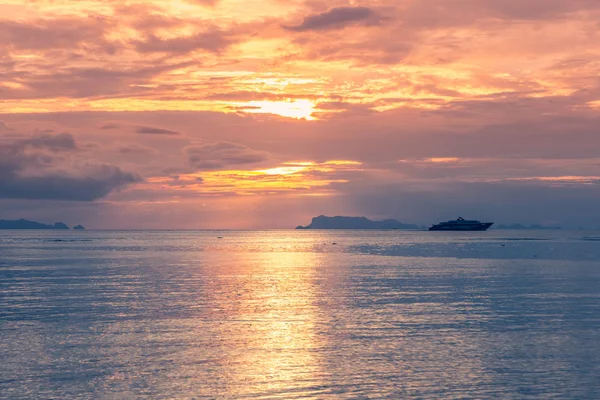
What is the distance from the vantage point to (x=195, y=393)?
26047 millimetres

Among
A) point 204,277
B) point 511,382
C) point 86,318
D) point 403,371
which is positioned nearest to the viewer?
point 511,382

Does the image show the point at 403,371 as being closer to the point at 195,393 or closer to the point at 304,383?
the point at 304,383

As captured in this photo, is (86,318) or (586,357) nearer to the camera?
(586,357)

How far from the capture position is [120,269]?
3868 inches

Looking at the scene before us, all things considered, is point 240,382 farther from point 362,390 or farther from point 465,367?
point 465,367

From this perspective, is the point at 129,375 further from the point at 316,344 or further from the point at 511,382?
the point at 511,382

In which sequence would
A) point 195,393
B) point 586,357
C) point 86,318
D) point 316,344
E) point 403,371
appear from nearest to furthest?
point 195,393 < point 403,371 < point 586,357 < point 316,344 < point 86,318

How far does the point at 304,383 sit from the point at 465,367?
8046 mm

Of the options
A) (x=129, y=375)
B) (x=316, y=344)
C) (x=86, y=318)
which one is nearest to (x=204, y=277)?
(x=86, y=318)

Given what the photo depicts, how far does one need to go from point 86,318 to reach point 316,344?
18.5 meters

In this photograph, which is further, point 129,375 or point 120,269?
point 120,269

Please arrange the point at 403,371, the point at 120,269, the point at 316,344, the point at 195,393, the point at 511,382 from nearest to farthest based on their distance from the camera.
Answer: the point at 195,393, the point at 511,382, the point at 403,371, the point at 316,344, the point at 120,269

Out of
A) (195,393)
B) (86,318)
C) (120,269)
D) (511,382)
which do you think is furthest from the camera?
(120,269)

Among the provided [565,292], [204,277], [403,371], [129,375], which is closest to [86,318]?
[129,375]
